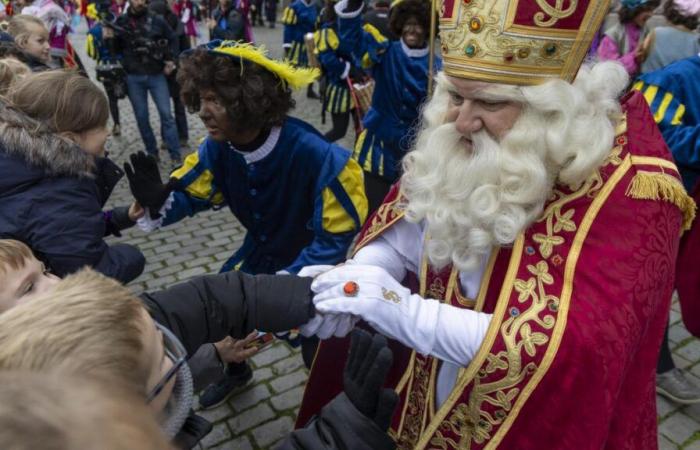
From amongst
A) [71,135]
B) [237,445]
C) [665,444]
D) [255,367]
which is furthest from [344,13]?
[665,444]

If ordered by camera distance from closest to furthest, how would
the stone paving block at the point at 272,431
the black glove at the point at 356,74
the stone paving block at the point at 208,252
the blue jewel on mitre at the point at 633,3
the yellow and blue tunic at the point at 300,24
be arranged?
the stone paving block at the point at 272,431 < the stone paving block at the point at 208,252 < the blue jewel on mitre at the point at 633,3 < the black glove at the point at 356,74 < the yellow and blue tunic at the point at 300,24

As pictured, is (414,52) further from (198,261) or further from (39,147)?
(39,147)

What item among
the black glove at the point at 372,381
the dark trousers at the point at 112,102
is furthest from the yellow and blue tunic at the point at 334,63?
the black glove at the point at 372,381

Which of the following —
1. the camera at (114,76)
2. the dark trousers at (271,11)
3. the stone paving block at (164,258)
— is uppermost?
the camera at (114,76)

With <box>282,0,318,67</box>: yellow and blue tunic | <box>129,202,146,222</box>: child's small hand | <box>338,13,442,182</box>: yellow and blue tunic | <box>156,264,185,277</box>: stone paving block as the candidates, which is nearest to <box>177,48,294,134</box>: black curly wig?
<box>129,202,146,222</box>: child's small hand

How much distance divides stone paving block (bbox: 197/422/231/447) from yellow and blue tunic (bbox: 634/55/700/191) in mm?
2704

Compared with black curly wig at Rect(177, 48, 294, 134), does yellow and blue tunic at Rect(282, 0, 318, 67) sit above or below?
below

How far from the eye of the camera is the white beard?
1.42 m

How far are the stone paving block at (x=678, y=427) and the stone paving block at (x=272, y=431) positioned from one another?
77.8 inches

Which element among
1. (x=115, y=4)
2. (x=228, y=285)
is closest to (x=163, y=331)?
(x=228, y=285)

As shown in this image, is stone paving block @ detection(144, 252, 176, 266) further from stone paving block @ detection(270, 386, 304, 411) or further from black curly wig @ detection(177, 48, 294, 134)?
black curly wig @ detection(177, 48, 294, 134)

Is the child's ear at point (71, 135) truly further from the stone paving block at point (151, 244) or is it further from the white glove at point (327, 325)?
the stone paving block at point (151, 244)

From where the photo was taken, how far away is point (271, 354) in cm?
A: 340

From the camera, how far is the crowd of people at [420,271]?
837 mm
